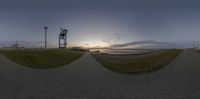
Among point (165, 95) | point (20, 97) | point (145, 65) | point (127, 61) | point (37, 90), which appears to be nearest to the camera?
point (20, 97)

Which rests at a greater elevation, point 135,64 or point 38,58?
point 38,58

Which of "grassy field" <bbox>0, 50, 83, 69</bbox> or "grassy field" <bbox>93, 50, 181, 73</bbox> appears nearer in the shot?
"grassy field" <bbox>93, 50, 181, 73</bbox>

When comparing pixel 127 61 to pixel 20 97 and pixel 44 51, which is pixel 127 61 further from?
pixel 20 97

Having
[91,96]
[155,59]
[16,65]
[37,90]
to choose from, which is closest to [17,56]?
[16,65]

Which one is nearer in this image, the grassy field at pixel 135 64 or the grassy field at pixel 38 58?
the grassy field at pixel 135 64

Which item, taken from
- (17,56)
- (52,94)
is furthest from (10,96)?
(17,56)

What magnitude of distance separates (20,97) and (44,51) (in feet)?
221

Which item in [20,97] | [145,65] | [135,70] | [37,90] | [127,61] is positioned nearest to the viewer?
[20,97]

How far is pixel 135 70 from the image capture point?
76.9 m

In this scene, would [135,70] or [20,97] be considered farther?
[135,70]

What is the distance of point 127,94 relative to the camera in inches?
1490

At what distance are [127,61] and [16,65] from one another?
35.0 meters

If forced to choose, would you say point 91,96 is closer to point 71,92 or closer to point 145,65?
point 71,92

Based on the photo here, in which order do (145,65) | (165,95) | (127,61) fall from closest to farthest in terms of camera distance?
(165,95)
(145,65)
(127,61)
